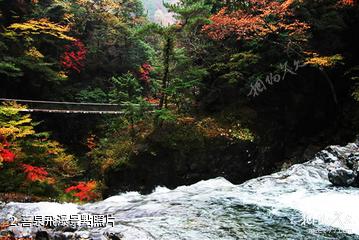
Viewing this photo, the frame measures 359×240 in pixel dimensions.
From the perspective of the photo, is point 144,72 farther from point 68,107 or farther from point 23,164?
point 23,164

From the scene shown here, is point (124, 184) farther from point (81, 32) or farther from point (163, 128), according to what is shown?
point (81, 32)

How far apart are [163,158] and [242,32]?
648cm

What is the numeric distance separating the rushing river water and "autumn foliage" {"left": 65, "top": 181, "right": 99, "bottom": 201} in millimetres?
5026

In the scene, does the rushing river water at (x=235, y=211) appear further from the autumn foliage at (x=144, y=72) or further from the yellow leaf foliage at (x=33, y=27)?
the autumn foliage at (x=144, y=72)

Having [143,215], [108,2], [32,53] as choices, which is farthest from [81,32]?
[143,215]

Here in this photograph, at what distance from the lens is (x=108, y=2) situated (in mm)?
23875

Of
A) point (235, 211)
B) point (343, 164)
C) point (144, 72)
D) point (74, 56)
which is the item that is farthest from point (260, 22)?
point (74, 56)

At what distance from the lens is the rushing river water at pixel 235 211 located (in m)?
5.46

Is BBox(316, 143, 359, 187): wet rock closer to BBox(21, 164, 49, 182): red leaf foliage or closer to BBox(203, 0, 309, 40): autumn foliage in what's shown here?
BBox(203, 0, 309, 40): autumn foliage

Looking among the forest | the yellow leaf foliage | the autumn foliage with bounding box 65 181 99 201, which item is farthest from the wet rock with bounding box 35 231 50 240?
the yellow leaf foliage

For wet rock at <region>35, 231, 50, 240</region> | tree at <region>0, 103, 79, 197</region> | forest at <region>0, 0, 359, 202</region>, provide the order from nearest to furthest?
wet rock at <region>35, 231, 50, 240</region> → tree at <region>0, 103, 79, 197</region> → forest at <region>0, 0, 359, 202</region>

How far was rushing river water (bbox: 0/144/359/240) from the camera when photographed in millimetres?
5457

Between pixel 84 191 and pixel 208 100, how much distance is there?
692 cm

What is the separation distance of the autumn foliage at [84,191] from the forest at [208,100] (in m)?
0.07
